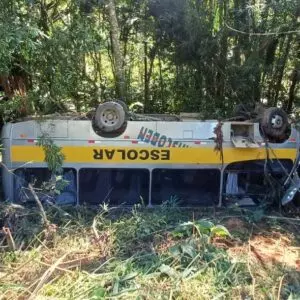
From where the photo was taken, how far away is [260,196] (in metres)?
7.15

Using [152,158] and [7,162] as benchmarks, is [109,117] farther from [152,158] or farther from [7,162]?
[7,162]

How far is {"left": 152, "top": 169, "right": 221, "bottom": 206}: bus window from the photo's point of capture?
6.95 metres

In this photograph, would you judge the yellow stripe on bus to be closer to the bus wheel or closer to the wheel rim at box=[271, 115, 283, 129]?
the bus wheel

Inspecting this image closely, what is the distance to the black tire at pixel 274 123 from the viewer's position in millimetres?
6984

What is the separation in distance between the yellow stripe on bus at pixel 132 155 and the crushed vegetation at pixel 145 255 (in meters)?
0.67

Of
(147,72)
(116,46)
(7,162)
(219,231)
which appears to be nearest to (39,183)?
(7,162)

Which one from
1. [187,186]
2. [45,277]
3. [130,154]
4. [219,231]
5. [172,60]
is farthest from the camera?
[172,60]

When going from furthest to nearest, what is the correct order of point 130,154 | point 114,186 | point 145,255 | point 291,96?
point 291,96 < point 114,186 < point 130,154 < point 145,255

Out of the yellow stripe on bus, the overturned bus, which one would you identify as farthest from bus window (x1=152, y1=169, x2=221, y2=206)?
the yellow stripe on bus

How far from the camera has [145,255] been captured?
17.0ft

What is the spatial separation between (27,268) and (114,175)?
7.20ft

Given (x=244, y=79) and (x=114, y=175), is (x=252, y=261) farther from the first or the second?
(x=244, y=79)

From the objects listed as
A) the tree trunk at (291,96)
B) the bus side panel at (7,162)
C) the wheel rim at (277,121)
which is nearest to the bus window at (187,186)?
the wheel rim at (277,121)

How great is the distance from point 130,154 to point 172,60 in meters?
4.14
